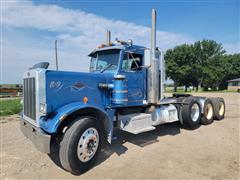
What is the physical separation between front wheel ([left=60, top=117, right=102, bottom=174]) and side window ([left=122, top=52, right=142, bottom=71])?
1980mm

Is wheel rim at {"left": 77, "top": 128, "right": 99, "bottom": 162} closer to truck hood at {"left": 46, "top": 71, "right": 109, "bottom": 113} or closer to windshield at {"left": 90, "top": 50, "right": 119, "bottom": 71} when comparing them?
truck hood at {"left": 46, "top": 71, "right": 109, "bottom": 113}

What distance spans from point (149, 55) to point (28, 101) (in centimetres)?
343

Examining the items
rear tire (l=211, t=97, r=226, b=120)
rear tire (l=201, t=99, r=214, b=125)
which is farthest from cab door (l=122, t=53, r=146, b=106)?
rear tire (l=211, t=97, r=226, b=120)

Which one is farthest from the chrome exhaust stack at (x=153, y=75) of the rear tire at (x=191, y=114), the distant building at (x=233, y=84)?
the distant building at (x=233, y=84)

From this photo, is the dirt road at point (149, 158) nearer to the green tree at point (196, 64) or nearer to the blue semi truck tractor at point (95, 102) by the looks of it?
the blue semi truck tractor at point (95, 102)

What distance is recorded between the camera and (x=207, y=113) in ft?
29.3

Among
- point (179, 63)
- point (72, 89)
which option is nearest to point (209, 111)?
point (72, 89)

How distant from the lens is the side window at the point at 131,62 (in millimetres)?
5727

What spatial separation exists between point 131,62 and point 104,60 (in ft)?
2.66

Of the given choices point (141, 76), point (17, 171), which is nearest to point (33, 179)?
point (17, 171)

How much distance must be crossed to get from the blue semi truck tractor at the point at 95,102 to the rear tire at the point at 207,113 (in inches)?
51.6

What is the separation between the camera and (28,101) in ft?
15.6

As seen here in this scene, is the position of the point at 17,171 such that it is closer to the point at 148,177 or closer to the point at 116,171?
the point at 116,171

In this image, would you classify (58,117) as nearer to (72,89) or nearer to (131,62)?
(72,89)
